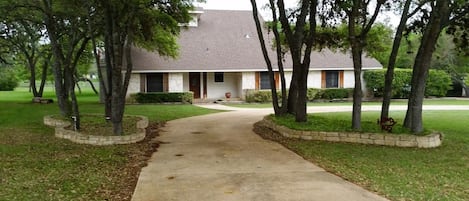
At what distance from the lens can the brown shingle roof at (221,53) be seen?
28172 mm

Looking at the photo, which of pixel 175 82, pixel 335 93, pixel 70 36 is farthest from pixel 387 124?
pixel 335 93

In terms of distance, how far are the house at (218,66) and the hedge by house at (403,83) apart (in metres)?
1.20

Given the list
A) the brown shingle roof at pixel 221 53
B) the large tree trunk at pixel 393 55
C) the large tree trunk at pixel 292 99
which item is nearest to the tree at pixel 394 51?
the large tree trunk at pixel 393 55

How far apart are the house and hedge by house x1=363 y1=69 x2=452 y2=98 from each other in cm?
120

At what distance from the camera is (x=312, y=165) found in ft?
26.6

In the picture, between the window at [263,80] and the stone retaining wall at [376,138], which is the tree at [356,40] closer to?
the stone retaining wall at [376,138]

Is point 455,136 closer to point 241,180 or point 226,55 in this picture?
point 241,180

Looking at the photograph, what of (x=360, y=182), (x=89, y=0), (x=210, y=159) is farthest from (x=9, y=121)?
(x=360, y=182)

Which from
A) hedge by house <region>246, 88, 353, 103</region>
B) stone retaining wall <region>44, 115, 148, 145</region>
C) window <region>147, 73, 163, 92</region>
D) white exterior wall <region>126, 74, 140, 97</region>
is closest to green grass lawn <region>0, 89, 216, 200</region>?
stone retaining wall <region>44, 115, 148, 145</region>

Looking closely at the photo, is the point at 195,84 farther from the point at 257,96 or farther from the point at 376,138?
the point at 376,138

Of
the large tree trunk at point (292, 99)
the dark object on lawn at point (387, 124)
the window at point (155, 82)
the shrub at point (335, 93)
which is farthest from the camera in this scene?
the shrub at point (335, 93)

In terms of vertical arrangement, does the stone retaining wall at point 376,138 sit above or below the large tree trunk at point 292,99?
below

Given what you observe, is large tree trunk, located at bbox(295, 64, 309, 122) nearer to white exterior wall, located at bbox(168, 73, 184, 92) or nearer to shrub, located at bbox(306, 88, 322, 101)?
white exterior wall, located at bbox(168, 73, 184, 92)

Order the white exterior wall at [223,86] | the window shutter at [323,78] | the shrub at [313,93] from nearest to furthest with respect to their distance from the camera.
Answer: the shrub at [313,93] → the white exterior wall at [223,86] → the window shutter at [323,78]
